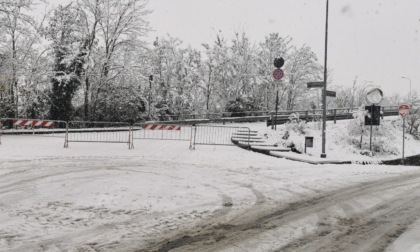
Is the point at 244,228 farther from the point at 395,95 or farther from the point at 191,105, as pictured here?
the point at 395,95

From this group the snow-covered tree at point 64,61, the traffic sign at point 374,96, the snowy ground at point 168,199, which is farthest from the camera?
the snow-covered tree at point 64,61

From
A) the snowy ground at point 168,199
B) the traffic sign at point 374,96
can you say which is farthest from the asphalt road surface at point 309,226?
the traffic sign at point 374,96

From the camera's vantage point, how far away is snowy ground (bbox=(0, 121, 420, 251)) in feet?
15.8

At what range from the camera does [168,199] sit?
23.0 feet

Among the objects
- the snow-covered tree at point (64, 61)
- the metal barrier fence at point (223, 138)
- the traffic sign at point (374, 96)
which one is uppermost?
the snow-covered tree at point (64, 61)

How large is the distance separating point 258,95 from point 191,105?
984 cm

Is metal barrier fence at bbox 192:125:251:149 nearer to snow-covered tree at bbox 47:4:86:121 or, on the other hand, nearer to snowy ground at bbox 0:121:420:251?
snowy ground at bbox 0:121:420:251

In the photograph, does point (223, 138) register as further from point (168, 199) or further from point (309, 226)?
point (309, 226)

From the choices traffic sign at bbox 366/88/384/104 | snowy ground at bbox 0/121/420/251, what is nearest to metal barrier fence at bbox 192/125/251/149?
snowy ground at bbox 0/121/420/251

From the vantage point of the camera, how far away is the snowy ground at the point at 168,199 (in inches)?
190

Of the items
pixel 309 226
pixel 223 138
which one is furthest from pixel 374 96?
pixel 309 226

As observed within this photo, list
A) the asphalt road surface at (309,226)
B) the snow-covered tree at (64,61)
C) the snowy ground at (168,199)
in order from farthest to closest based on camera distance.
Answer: the snow-covered tree at (64,61), the snowy ground at (168,199), the asphalt road surface at (309,226)

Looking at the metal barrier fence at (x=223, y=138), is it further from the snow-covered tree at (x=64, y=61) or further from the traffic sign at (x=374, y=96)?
the snow-covered tree at (x=64, y=61)

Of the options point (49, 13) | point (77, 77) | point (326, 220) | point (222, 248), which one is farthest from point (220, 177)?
point (49, 13)
